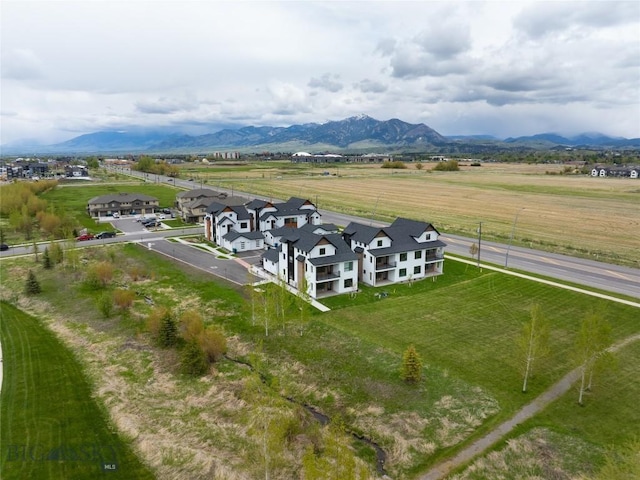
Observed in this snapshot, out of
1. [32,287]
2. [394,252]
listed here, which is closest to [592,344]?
[394,252]

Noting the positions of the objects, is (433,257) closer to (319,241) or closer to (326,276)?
(326,276)

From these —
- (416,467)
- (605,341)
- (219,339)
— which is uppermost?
(605,341)

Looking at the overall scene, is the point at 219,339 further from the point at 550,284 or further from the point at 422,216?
the point at 422,216

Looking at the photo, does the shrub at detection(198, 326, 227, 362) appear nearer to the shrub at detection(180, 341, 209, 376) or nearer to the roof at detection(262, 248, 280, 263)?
the shrub at detection(180, 341, 209, 376)

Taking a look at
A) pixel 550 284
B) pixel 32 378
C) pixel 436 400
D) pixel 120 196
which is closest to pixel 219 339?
pixel 32 378

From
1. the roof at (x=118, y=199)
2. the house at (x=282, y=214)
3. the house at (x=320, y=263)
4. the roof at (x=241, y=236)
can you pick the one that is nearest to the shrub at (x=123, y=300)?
the house at (x=320, y=263)

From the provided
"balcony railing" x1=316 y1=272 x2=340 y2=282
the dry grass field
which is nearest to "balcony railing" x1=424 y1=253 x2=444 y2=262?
"balcony railing" x1=316 y1=272 x2=340 y2=282
